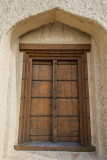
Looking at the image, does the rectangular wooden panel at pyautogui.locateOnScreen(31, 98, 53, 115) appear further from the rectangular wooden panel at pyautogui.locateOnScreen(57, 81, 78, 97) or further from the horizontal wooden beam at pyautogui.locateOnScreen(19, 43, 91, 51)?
the horizontal wooden beam at pyautogui.locateOnScreen(19, 43, 91, 51)

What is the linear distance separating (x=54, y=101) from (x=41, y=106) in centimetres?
24

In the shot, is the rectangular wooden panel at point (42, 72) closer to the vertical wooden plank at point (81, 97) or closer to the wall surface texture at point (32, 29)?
the wall surface texture at point (32, 29)

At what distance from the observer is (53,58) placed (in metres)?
2.30

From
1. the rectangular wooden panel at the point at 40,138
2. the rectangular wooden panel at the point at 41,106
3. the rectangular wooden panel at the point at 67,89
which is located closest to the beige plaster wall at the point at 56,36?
the rectangular wooden panel at the point at 67,89

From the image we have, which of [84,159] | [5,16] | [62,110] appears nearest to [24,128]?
[62,110]

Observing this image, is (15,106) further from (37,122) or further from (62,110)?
(62,110)

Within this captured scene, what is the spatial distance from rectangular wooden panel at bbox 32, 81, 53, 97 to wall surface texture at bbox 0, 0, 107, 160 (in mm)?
260

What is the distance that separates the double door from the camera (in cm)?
212

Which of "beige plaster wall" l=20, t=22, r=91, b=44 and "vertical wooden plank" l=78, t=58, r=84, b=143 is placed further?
"beige plaster wall" l=20, t=22, r=91, b=44

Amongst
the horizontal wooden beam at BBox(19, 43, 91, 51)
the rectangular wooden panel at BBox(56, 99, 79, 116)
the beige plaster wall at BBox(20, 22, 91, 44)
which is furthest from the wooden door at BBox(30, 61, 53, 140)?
the beige plaster wall at BBox(20, 22, 91, 44)

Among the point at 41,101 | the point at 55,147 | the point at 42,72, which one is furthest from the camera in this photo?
the point at 42,72

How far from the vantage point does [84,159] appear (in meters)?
1.70

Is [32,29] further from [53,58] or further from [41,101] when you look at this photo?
[41,101]

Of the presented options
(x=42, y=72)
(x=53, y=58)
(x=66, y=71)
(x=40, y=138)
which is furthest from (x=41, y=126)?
(x=53, y=58)
